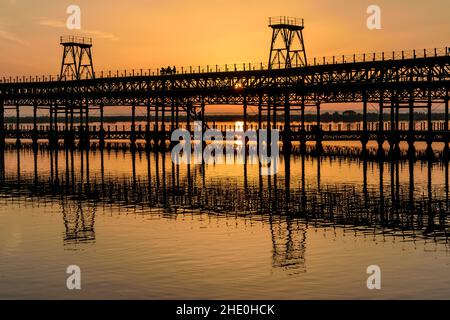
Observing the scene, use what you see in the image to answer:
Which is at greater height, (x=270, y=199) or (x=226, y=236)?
(x=270, y=199)

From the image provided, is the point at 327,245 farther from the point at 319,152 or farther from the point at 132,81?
the point at 132,81

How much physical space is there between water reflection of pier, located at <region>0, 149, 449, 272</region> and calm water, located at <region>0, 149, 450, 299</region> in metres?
0.07

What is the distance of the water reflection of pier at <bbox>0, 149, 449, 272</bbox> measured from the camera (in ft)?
100

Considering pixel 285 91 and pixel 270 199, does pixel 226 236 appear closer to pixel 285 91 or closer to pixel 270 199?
pixel 270 199

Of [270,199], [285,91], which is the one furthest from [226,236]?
[285,91]

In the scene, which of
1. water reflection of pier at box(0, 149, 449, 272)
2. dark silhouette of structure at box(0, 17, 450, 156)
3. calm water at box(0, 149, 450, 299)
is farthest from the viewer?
dark silhouette of structure at box(0, 17, 450, 156)

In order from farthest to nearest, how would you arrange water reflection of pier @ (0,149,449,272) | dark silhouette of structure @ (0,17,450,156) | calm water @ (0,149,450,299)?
dark silhouette of structure @ (0,17,450,156)
water reflection of pier @ (0,149,449,272)
calm water @ (0,149,450,299)

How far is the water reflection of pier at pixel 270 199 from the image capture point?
30.6 metres

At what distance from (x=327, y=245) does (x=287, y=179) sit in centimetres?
2562

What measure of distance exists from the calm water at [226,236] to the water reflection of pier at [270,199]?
75 millimetres

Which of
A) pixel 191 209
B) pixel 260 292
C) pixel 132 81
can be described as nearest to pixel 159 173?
pixel 191 209

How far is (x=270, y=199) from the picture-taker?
41.3m

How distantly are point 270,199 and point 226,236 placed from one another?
12.2 metres

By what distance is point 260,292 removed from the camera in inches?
808
